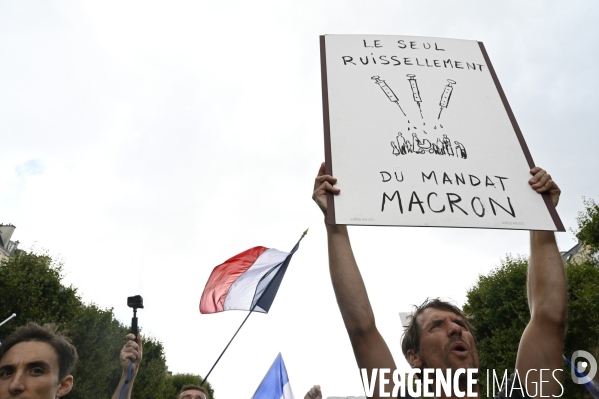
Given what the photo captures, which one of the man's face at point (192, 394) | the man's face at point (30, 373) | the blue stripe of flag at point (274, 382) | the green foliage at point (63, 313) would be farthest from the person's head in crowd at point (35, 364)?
the green foliage at point (63, 313)

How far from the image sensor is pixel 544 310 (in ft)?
9.56

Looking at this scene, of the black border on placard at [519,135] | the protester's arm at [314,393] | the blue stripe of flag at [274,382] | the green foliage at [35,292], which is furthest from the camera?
the green foliage at [35,292]

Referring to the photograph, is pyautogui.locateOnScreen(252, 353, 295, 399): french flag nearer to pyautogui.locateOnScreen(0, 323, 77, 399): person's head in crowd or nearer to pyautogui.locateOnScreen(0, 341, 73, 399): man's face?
pyautogui.locateOnScreen(0, 323, 77, 399): person's head in crowd

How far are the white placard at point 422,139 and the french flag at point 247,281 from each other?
4518 mm

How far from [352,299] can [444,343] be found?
0.71 meters

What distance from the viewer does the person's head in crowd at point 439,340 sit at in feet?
9.81

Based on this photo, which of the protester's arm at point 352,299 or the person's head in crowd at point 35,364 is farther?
the person's head in crowd at point 35,364

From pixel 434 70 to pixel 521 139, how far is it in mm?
783

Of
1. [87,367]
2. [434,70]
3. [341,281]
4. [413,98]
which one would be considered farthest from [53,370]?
[87,367]

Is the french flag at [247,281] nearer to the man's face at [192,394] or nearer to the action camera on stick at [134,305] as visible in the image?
the man's face at [192,394]

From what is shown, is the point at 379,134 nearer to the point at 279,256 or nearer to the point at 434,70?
the point at 434,70

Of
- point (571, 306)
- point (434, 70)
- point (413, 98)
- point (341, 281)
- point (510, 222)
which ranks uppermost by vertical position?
point (571, 306)

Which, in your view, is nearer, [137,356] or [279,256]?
[137,356]

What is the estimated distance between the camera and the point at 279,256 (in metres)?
8.12
